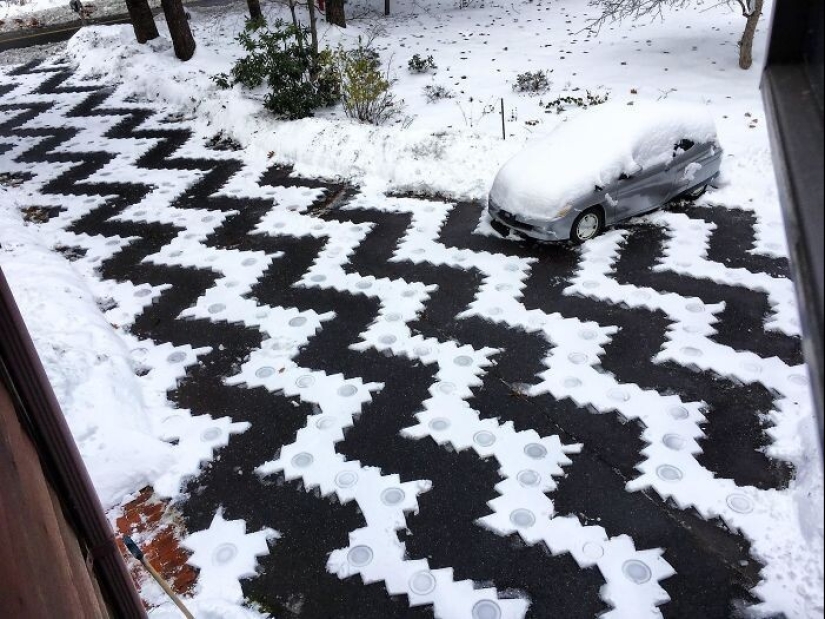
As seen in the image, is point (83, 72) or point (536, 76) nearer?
point (536, 76)

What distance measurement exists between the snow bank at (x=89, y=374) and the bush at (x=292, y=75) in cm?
528

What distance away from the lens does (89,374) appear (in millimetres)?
5383

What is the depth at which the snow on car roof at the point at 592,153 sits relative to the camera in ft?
23.0

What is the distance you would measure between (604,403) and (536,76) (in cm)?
972

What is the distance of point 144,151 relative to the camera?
37.2ft

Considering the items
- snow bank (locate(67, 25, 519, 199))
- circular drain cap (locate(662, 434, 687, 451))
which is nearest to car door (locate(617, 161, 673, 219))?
snow bank (locate(67, 25, 519, 199))

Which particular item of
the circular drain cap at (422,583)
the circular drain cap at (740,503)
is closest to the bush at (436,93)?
the circular drain cap at (740,503)

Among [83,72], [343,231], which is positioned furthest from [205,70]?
[343,231]

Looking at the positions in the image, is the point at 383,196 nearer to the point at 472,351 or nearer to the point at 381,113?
the point at 381,113

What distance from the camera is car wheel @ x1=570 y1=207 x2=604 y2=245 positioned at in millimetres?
7141

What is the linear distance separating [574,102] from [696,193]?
13.9 ft

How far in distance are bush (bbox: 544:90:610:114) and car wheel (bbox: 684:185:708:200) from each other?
3.78m

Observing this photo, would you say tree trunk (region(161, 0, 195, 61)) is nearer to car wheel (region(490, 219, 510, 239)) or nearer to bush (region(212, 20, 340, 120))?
bush (region(212, 20, 340, 120))

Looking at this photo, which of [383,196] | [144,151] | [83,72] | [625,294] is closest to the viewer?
[625,294]
